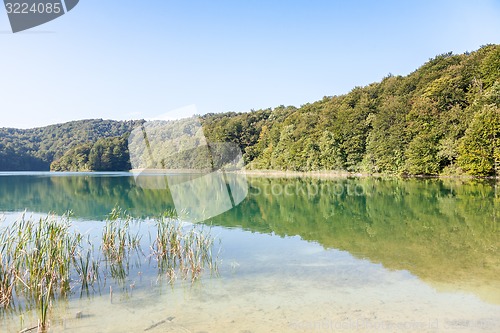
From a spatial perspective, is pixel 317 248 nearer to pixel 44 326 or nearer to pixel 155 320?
pixel 155 320

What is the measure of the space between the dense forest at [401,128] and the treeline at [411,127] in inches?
3.9

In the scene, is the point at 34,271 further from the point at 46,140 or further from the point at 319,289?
the point at 46,140

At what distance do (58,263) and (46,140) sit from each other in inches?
5410

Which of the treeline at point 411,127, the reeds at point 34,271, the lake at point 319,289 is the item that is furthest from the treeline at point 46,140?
the reeds at point 34,271

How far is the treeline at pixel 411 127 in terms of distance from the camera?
105 feet

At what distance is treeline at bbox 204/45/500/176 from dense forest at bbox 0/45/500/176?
0.32 feet

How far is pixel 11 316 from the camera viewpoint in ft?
16.0

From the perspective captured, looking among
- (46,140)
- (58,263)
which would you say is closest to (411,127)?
(58,263)

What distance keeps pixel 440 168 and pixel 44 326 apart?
40.8 m

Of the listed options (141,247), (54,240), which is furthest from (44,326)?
(141,247)

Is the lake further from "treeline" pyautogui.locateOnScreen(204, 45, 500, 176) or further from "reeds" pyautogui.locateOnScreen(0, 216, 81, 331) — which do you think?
"treeline" pyautogui.locateOnScreen(204, 45, 500, 176)

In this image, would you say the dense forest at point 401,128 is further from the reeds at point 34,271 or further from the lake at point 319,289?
the reeds at point 34,271

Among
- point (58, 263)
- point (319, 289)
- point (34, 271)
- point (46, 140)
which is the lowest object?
point (319, 289)

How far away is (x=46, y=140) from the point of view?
12375 centimetres
